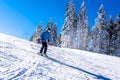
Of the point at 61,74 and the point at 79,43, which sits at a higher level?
the point at 79,43

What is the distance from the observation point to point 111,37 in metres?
57.7

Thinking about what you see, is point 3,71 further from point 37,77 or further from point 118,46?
point 118,46

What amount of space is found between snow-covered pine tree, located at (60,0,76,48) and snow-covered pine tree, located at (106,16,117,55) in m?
9.55

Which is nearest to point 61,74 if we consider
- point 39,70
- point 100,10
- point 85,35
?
point 39,70

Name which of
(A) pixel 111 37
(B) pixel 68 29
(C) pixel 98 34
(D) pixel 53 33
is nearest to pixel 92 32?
(C) pixel 98 34

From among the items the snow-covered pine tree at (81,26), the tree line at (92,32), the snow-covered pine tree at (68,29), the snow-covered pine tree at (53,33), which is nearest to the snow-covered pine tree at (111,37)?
the tree line at (92,32)

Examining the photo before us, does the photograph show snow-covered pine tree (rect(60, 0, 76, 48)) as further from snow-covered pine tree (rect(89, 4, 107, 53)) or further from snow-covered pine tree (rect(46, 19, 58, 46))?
snow-covered pine tree (rect(46, 19, 58, 46))

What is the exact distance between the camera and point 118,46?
5400 cm

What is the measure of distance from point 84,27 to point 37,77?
55.0 m

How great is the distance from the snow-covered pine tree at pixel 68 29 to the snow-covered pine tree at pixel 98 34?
18.8 feet

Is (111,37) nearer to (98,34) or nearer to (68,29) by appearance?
(98,34)

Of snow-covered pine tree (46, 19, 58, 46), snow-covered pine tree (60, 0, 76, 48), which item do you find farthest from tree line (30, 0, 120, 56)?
snow-covered pine tree (46, 19, 58, 46)

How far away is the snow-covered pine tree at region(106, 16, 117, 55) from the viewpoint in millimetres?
55188

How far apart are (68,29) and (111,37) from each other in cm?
1144
